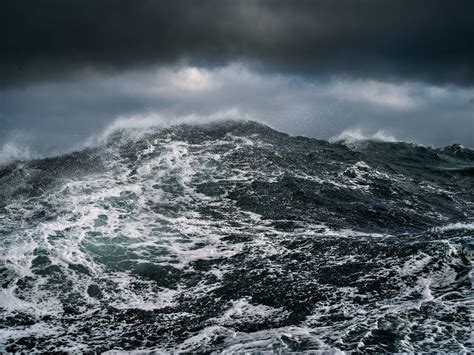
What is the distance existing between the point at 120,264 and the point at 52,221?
678cm

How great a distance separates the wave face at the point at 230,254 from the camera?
15383mm

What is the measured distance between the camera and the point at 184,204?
30578 millimetres

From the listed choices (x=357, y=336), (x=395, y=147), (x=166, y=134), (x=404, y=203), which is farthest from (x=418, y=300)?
(x=395, y=147)

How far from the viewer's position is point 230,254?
22.7 m

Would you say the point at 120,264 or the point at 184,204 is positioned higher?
the point at 184,204

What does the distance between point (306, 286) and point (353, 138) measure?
47.7 metres

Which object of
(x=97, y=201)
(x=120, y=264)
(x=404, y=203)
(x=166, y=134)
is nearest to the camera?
(x=120, y=264)

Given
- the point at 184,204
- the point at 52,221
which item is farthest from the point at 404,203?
the point at 52,221

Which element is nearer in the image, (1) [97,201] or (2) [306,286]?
(2) [306,286]

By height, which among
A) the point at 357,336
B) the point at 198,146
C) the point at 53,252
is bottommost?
the point at 357,336

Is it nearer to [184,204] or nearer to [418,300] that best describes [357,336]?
[418,300]

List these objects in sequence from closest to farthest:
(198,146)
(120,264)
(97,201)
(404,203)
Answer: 1. (120,264)
2. (97,201)
3. (404,203)
4. (198,146)

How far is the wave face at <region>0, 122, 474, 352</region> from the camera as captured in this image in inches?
606

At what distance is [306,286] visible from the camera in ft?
61.1
